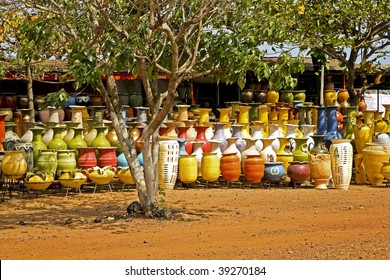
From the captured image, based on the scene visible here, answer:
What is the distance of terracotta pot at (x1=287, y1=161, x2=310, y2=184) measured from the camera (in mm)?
12953

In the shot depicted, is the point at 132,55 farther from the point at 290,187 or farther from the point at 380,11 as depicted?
the point at 380,11

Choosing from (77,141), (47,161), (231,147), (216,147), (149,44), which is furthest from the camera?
(216,147)

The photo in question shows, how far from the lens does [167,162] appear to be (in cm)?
1255

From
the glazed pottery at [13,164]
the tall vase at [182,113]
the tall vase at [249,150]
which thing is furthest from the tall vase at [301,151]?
the glazed pottery at [13,164]

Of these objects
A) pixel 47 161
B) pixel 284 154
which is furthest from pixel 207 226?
pixel 284 154

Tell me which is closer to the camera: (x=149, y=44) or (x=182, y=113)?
(x=149, y=44)

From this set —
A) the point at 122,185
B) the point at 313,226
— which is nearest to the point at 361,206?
the point at 313,226

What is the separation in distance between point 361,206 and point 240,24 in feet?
10.3

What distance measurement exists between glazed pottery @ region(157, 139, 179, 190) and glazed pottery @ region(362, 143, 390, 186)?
3.31m

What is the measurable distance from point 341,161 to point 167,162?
2.84 m

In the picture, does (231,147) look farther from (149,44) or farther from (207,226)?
(149,44)

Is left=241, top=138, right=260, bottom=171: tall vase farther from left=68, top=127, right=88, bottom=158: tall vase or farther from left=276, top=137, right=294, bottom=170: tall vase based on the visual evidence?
left=68, top=127, right=88, bottom=158: tall vase

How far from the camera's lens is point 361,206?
1098 cm

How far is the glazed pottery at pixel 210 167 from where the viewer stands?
42.7 feet
